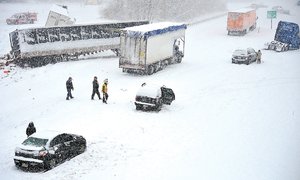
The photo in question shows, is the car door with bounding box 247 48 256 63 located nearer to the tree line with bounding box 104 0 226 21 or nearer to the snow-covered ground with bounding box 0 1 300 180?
the snow-covered ground with bounding box 0 1 300 180

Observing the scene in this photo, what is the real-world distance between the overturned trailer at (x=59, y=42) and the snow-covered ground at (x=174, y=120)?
160cm

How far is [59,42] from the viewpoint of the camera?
1437 inches

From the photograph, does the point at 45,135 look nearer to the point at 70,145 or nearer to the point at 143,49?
the point at 70,145

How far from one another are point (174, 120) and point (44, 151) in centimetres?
876

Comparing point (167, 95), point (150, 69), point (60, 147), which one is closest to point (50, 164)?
point (60, 147)

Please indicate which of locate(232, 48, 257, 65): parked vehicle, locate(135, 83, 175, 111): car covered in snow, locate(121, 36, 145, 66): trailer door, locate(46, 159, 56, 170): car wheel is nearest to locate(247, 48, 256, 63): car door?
locate(232, 48, 257, 65): parked vehicle

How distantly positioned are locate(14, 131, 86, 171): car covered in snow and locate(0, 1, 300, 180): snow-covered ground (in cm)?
36

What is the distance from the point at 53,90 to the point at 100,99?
197 inches

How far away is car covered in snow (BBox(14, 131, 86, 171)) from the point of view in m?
14.9

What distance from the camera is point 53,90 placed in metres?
28.3

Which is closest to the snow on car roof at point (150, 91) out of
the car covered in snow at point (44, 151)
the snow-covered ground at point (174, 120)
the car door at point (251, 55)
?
the snow-covered ground at point (174, 120)

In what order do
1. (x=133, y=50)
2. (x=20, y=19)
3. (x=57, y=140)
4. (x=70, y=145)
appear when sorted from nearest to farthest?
(x=57, y=140) < (x=70, y=145) < (x=133, y=50) < (x=20, y=19)

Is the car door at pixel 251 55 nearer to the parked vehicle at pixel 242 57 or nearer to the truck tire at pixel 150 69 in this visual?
the parked vehicle at pixel 242 57

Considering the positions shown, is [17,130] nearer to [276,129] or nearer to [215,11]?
[276,129]
